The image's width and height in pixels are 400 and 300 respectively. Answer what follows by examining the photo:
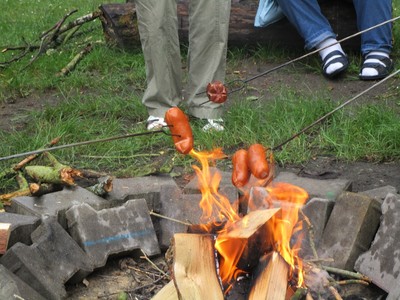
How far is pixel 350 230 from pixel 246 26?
3.90 metres

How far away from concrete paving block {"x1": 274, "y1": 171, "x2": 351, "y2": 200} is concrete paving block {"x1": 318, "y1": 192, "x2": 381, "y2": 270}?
0.25 m

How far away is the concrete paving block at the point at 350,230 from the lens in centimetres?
346

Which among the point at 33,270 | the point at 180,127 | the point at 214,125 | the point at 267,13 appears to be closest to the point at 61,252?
the point at 33,270

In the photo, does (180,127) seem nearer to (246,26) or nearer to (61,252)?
(61,252)

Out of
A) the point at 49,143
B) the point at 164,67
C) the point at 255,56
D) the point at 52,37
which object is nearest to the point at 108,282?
the point at 49,143

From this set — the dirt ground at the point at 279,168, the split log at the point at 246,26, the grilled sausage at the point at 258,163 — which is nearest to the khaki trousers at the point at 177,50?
the dirt ground at the point at 279,168

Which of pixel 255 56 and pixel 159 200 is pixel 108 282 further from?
pixel 255 56

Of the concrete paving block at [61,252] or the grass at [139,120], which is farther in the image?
the grass at [139,120]

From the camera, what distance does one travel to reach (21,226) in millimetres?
3580

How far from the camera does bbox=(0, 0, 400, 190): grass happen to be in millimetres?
4980

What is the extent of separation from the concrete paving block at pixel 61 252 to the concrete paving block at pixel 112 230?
0.07m

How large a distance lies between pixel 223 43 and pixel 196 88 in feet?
1.23

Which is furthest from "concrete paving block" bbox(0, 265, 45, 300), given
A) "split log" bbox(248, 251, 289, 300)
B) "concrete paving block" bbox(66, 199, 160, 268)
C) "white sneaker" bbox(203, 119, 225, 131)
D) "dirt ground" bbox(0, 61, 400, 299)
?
"white sneaker" bbox(203, 119, 225, 131)

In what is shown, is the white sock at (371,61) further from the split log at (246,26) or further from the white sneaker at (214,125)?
the white sneaker at (214,125)
